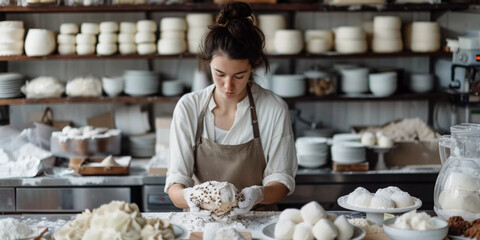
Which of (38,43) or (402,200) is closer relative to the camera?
(402,200)

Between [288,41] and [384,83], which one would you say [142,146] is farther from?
[384,83]

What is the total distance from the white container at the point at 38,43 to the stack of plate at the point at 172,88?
91cm

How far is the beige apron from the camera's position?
339 cm

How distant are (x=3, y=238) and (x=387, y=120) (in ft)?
13.2

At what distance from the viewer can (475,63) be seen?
493cm

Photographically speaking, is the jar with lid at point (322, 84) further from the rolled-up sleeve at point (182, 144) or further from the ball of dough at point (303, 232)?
the ball of dough at point (303, 232)

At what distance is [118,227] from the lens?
88.7 inches

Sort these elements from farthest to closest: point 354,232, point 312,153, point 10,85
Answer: point 10,85, point 312,153, point 354,232

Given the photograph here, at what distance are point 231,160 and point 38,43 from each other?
2471 millimetres

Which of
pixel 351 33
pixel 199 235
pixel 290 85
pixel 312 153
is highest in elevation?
pixel 351 33

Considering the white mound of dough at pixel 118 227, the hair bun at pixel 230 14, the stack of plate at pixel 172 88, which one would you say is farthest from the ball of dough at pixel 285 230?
the stack of plate at pixel 172 88

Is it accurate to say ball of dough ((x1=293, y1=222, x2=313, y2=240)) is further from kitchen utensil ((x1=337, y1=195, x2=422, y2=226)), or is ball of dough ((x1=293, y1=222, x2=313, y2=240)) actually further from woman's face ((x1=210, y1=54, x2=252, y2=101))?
woman's face ((x1=210, y1=54, x2=252, y2=101))

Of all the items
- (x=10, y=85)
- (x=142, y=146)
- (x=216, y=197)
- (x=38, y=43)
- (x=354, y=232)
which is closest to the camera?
(x=354, y=232)

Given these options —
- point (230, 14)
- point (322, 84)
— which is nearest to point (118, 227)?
point (230, 14)
